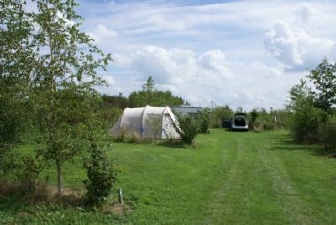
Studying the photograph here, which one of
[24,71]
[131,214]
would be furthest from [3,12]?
→ [131,214]

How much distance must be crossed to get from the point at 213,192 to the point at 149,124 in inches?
618

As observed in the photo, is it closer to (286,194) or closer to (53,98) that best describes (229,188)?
(286,194)

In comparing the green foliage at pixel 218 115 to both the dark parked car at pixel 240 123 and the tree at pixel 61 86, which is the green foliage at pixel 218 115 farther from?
the tree at pixel 61 86

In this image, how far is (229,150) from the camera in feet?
71.5

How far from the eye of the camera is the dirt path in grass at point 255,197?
342 inches

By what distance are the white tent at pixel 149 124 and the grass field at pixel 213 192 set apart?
25.7 feet

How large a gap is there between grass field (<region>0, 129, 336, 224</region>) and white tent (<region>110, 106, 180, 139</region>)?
7848mm

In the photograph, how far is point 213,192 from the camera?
11109 mm

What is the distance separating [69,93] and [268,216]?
4488 mm

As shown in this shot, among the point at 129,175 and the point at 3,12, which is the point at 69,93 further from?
the point at 129,175

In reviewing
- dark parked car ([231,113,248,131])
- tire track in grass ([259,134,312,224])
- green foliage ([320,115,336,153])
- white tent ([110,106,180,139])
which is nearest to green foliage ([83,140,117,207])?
tire track in grass ([259,134,312,224])

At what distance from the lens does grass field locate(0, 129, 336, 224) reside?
854cm

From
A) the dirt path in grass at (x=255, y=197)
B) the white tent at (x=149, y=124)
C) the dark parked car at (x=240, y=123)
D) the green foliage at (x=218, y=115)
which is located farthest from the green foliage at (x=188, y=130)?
the green foliage at (x=218, y=115)

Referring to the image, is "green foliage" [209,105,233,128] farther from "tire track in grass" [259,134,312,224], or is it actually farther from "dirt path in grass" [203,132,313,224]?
"dirt path in grass" [203,132,313,224]
